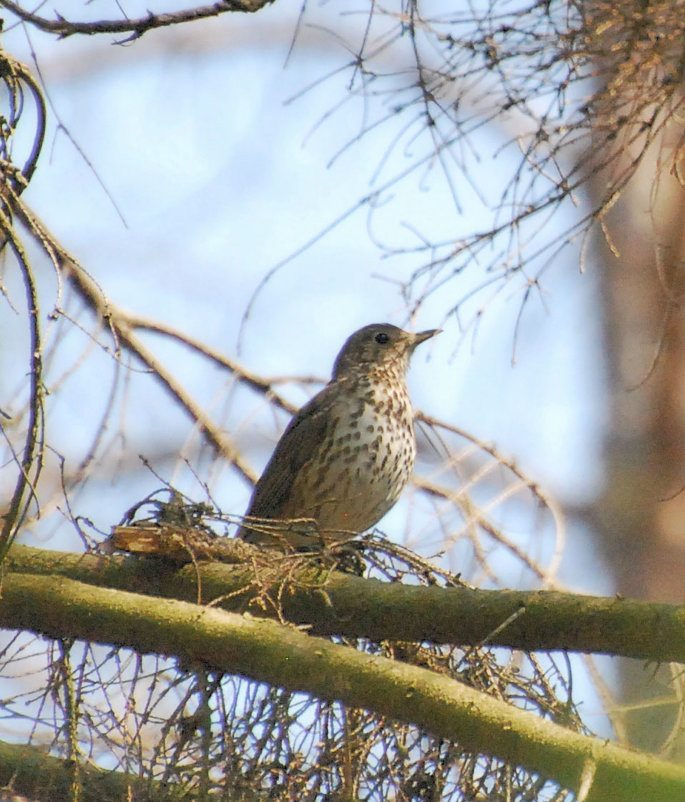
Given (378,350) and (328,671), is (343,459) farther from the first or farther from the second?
(328,671)

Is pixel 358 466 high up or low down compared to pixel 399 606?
up

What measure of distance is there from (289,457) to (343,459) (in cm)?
27

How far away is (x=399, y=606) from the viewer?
3260mm

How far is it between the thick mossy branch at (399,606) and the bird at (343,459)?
1690 millimetres

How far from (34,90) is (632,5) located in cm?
169

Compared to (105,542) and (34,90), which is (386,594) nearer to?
(105,542)

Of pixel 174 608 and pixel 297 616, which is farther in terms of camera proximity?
pixel 297 616

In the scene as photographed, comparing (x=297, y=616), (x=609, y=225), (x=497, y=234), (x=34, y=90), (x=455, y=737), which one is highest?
(x=609, y=225)

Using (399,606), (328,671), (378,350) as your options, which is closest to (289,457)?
(378,350)

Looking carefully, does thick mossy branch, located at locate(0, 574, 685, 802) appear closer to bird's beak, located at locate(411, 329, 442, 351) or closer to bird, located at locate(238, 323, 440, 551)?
bird, located at locate(238, 323, 440, 551)

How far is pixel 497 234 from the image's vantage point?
3707mm

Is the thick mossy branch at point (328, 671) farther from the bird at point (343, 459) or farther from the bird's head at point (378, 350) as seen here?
the bird's head at point (378, 350)

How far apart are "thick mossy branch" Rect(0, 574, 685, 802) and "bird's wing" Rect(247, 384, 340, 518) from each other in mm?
2333

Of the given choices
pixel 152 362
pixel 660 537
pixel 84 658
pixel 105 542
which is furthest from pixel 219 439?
pixel 660 537
